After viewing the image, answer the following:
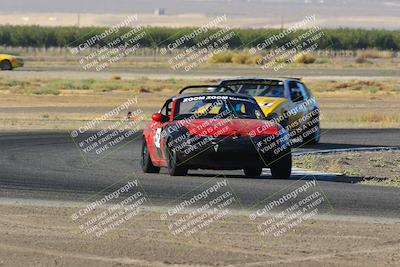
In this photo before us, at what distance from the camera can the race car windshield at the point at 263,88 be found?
25953 millimetres

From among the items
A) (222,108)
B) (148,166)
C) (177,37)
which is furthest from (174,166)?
(177,37)

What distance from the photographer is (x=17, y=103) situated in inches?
1892

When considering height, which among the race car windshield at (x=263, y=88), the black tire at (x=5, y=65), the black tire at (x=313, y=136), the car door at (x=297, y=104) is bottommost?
the black tire at (x=5, y=65)

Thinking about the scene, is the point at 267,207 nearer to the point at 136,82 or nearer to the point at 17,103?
the point at 17,103

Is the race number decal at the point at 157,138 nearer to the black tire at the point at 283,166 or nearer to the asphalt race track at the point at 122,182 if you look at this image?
the asphalt race track at the point at 122,182

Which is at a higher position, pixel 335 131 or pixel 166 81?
pixel 335 131

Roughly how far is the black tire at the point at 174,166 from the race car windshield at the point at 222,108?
88 cm

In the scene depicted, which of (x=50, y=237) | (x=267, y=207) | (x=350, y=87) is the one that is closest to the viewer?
(x=50, y=237)

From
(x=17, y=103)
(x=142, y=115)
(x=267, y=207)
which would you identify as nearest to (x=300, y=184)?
(x=267, y=207)

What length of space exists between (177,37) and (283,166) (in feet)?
461

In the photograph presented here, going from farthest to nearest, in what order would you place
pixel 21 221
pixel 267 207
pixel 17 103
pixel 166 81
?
1. pixel 166 81
2. pixel 17 103
3. pixel 267 207
4. pixel 21 221

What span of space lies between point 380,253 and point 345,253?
33 centimetres

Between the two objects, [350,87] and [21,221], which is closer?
[21,221]

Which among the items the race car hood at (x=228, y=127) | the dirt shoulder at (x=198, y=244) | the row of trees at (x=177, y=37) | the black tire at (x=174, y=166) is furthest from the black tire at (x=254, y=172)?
the row of trees at (x=177, y=37)
